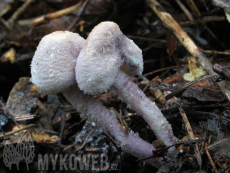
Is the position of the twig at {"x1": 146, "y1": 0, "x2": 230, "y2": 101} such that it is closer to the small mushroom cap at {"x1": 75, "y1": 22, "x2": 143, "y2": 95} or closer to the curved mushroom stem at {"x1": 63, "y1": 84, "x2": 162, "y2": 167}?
the curved mushroom stem at {"x1": 63, "y1": 84, "x2": 162, "y2": 167}

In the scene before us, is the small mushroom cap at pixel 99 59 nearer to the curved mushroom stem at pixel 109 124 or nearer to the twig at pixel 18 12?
the curved mushroom stem at pixel 109 124

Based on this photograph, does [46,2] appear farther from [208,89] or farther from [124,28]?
[208,89]

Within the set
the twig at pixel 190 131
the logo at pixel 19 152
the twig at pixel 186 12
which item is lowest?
the twig at pixel 190 131

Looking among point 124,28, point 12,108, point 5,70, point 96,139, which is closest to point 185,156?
point 96,139

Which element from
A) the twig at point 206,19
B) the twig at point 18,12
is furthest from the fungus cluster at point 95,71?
the twig at point 18,12

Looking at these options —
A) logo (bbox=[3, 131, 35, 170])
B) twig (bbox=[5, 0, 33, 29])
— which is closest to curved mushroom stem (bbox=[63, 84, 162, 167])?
logo (bbox=[3, 131, 35, 170])

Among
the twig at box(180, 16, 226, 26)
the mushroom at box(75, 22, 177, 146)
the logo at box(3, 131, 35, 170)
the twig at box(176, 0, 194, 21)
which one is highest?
the mushroom at box(75, 22, 177, 146)

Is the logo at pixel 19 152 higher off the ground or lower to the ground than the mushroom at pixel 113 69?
lower
